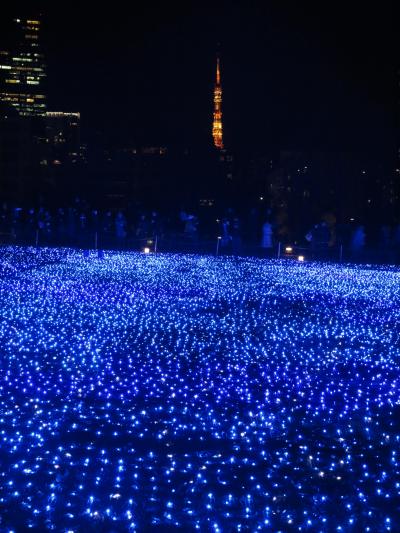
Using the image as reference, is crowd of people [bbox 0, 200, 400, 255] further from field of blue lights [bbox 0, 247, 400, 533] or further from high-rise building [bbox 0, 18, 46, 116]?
high-rise building [bbox 0, 18, 46, 116]

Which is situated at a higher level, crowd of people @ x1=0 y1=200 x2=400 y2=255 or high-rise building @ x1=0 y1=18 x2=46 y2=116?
high-rise building @ x1=0 y1=18 x2=46 y2=116

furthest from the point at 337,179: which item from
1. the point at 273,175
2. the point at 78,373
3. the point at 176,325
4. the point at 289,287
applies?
the point at 78,373

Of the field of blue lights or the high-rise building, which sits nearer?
the field of blue lights

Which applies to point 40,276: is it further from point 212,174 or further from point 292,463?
point 212,174

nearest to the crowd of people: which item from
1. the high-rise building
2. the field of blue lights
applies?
the field of blue lights

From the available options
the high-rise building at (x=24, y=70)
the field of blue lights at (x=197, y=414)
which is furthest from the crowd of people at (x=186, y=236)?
the high-rise building at (x=24, y=70)

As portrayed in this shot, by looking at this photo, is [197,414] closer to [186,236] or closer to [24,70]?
[186,236]

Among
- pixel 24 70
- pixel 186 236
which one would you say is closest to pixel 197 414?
pixel 186 236
